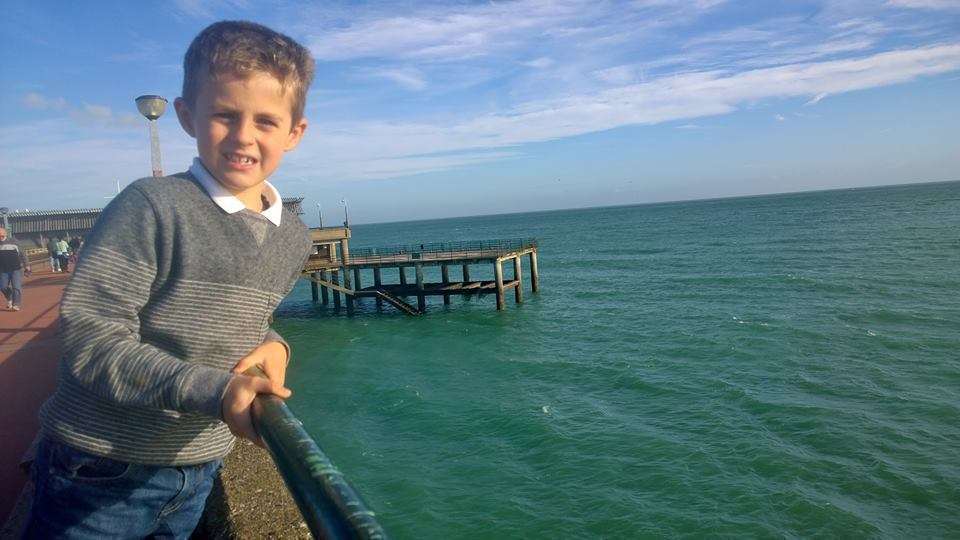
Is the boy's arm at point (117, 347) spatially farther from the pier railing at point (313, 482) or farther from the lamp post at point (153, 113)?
the lamp post at point (153, 113)

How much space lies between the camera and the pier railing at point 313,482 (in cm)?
86

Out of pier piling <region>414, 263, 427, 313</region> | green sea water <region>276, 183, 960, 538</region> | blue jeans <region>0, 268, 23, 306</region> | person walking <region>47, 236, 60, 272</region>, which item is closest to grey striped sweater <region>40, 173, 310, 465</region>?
green sea water <region>276, 183, 960, 538</region>

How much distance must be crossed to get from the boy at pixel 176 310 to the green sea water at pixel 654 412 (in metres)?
4.92

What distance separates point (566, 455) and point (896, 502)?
17.2ft

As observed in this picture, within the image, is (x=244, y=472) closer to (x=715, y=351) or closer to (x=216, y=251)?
(x=216, y=251)

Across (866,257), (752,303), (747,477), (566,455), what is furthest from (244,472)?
(866,257)

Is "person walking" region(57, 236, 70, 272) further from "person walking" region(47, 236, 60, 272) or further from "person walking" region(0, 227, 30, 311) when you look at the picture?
"person walking" region(0, 227, 30, 311)

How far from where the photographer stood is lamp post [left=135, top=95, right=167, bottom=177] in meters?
8.12

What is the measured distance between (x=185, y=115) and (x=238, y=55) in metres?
0.23

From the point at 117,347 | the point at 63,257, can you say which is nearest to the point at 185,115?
the point at 117,347

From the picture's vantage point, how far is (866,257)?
40781 mm

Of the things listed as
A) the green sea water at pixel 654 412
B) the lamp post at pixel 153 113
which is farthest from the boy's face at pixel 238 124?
the lamp post at pixel 153 113

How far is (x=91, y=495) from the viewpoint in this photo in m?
1.50

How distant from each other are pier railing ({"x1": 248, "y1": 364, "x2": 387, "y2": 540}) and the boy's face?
67 cm
